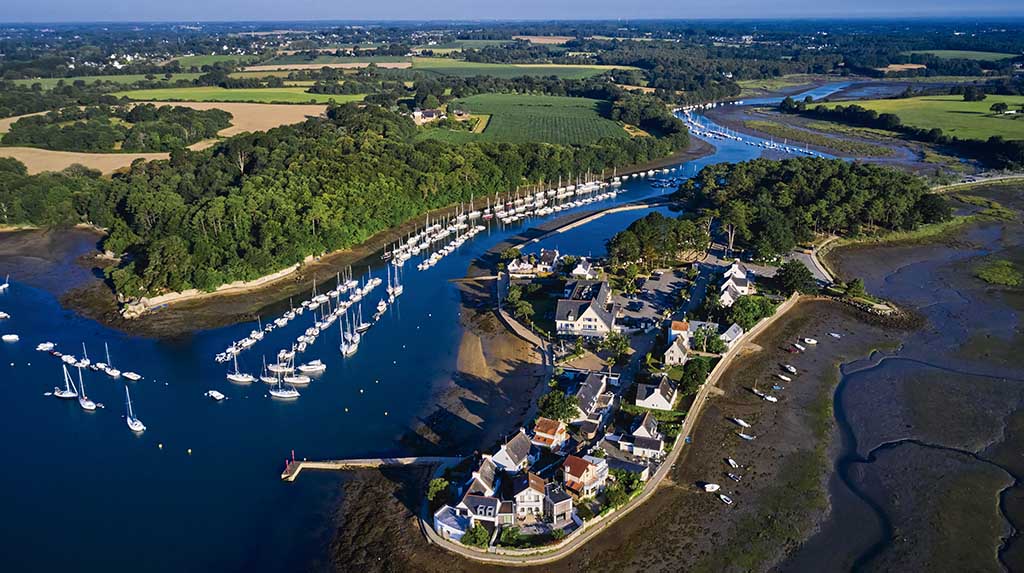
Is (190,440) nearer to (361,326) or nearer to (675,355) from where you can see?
(361,326)

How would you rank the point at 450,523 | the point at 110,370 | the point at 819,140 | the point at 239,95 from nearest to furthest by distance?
the point at 450,523 → the point at 110,370 → the point at 819,140 → the point at 239,95

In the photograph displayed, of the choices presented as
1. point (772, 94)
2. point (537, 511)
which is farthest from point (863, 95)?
point (537, 511)

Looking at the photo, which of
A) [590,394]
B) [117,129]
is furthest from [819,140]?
[117,129]

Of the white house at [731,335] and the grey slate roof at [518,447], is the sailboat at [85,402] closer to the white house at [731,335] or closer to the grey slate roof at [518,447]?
the grey slate roof at [518,447]

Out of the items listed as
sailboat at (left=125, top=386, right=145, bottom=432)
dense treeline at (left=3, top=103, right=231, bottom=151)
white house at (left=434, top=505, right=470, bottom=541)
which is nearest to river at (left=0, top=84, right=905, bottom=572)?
sailboat at (left=125, top=386, right=145, bottom=432)

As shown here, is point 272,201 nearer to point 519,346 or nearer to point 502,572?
point 519,346

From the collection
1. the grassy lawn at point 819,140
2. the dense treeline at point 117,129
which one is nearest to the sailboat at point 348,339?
the dense treeline at point 117,129
